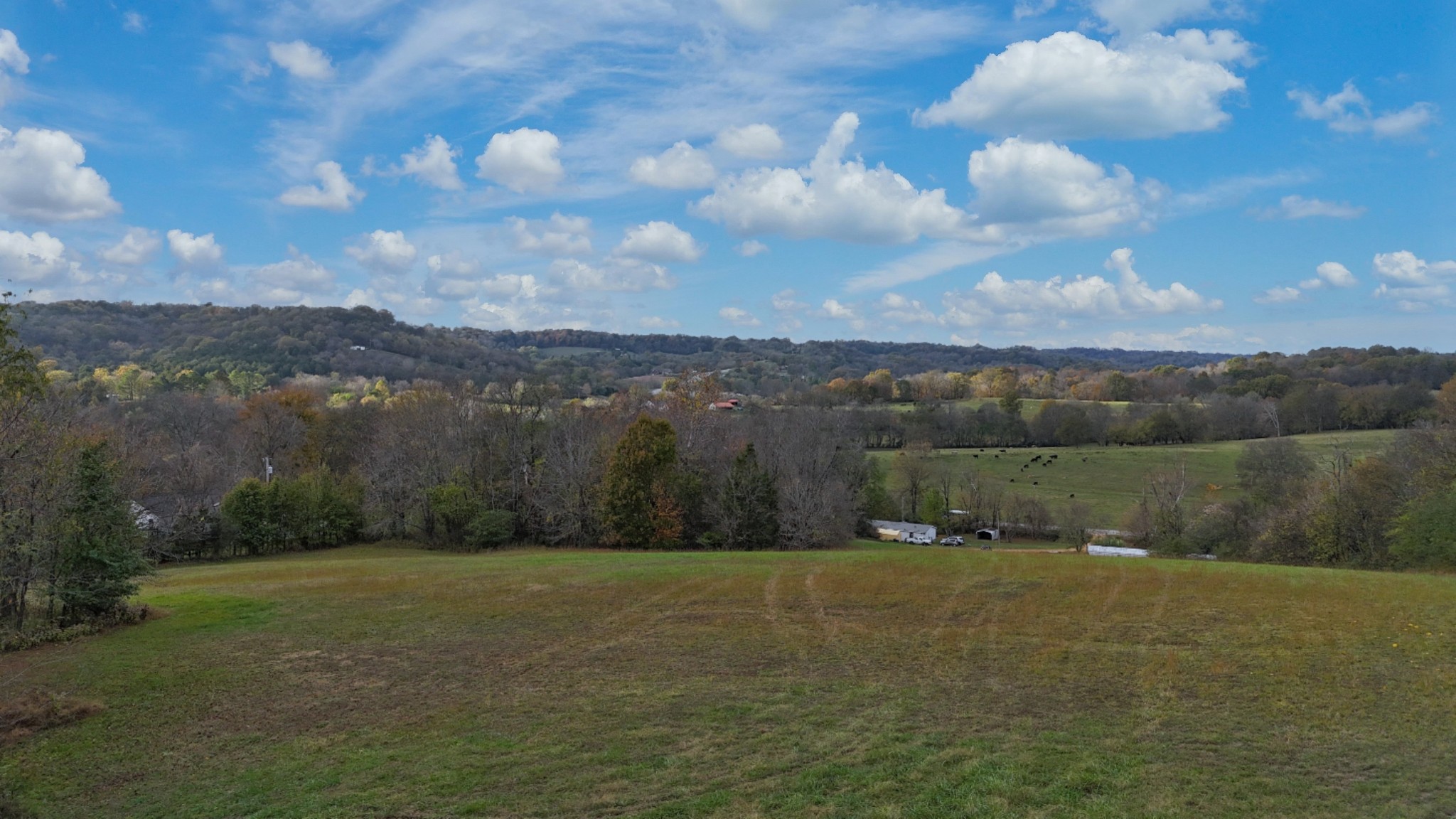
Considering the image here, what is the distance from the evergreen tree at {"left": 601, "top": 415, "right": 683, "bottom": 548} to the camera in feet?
138

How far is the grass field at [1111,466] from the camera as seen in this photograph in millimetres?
67438

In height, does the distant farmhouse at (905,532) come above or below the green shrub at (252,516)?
below

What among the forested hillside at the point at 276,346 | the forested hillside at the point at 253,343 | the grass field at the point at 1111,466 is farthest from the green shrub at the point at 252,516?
the forested hillside at the point at 253,343

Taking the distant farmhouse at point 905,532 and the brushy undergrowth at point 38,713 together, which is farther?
the distant farmhouse at point 905,532

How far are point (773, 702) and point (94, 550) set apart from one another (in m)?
17.4

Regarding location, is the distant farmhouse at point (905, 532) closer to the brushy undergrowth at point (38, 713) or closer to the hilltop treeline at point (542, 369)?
the hilltop treeline at point (542, 369)

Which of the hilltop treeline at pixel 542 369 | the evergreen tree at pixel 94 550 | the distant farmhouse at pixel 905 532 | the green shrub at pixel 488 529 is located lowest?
the distant farmhouse at pixel 905 532

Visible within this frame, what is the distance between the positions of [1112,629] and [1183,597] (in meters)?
4.93

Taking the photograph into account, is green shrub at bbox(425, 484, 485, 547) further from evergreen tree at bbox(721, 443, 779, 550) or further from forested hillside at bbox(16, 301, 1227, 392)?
forested hillside at bbox(16, 301, 1227, 392)

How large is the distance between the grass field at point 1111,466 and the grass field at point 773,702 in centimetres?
4639

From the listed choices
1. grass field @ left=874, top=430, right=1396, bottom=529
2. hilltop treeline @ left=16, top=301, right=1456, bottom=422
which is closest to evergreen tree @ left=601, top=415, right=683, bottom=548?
grass field @ left=874, top=430, right=1396, bottom=529

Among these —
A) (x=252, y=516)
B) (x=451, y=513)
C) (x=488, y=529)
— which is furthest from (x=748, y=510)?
(x=252, y=516)

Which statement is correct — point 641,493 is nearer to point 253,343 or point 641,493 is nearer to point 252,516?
point 252,516

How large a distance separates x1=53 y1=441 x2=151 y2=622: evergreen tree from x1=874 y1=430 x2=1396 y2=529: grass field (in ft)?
205
